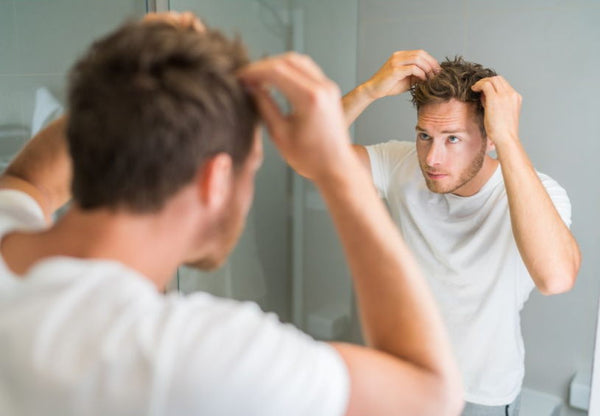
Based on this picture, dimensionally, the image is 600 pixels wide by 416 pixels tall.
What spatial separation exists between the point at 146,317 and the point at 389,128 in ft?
4.54

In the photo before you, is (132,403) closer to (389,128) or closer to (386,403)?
(386,403)

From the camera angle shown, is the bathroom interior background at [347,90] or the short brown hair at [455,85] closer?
the bathroom interior background at [347,90]

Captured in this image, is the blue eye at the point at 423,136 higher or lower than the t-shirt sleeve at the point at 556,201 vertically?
higher

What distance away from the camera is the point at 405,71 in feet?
4.63

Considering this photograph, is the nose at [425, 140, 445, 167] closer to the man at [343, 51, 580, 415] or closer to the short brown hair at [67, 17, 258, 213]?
the man at [343, 51, 580, 415]

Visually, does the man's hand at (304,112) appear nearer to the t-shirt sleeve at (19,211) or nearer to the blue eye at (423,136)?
the t-shirt sleeve at (19,211)

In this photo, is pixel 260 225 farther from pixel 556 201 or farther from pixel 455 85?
pixel 556 201

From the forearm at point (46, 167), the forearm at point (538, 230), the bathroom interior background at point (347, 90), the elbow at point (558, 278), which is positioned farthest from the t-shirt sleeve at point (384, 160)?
the forearm at point (46, 167)

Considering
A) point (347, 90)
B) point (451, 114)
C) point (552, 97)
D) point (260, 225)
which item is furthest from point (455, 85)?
→ point (260, 225)

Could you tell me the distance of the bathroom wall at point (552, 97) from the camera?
1.42m

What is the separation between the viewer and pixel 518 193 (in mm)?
1196

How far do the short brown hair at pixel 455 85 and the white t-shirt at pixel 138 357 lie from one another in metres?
1.04

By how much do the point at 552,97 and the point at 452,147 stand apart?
322 millimetres

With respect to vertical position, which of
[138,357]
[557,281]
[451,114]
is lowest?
[557,281]
